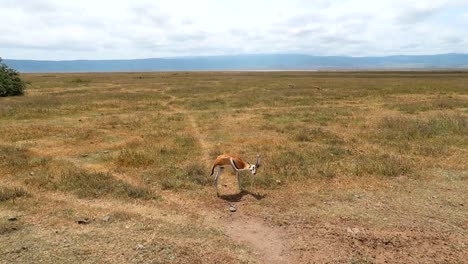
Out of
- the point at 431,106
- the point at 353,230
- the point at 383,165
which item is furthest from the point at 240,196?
the point at 431,106

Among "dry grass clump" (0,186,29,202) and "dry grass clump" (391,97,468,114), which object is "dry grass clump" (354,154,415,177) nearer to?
"dry grass clump" (0,186,29,202)

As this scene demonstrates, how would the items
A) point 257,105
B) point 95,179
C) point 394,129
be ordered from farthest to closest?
point 257,105 → point 394,129 → point 95,179

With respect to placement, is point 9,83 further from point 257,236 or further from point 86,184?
point 257,236

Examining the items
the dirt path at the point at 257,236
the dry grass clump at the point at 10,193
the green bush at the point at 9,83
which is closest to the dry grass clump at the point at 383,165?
the dirt path at the point at 257,236

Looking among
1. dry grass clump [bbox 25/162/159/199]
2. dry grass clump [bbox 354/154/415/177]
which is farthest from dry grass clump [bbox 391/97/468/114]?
dry grass clump [bbox 25/162/159/199]

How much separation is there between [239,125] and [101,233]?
1735 centimetres

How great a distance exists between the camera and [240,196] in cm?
1241

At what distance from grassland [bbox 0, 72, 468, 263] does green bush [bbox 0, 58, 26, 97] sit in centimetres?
2450

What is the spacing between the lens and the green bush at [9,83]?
45.8 meters

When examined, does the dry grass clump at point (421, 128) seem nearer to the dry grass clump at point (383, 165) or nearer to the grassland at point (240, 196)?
the grassland at point (240, 196)

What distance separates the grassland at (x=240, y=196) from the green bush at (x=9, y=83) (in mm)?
24502

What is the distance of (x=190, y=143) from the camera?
20297 mm

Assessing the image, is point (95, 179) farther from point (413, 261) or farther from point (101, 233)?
point (413, 261)

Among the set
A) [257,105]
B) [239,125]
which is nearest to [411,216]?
[239,125]
